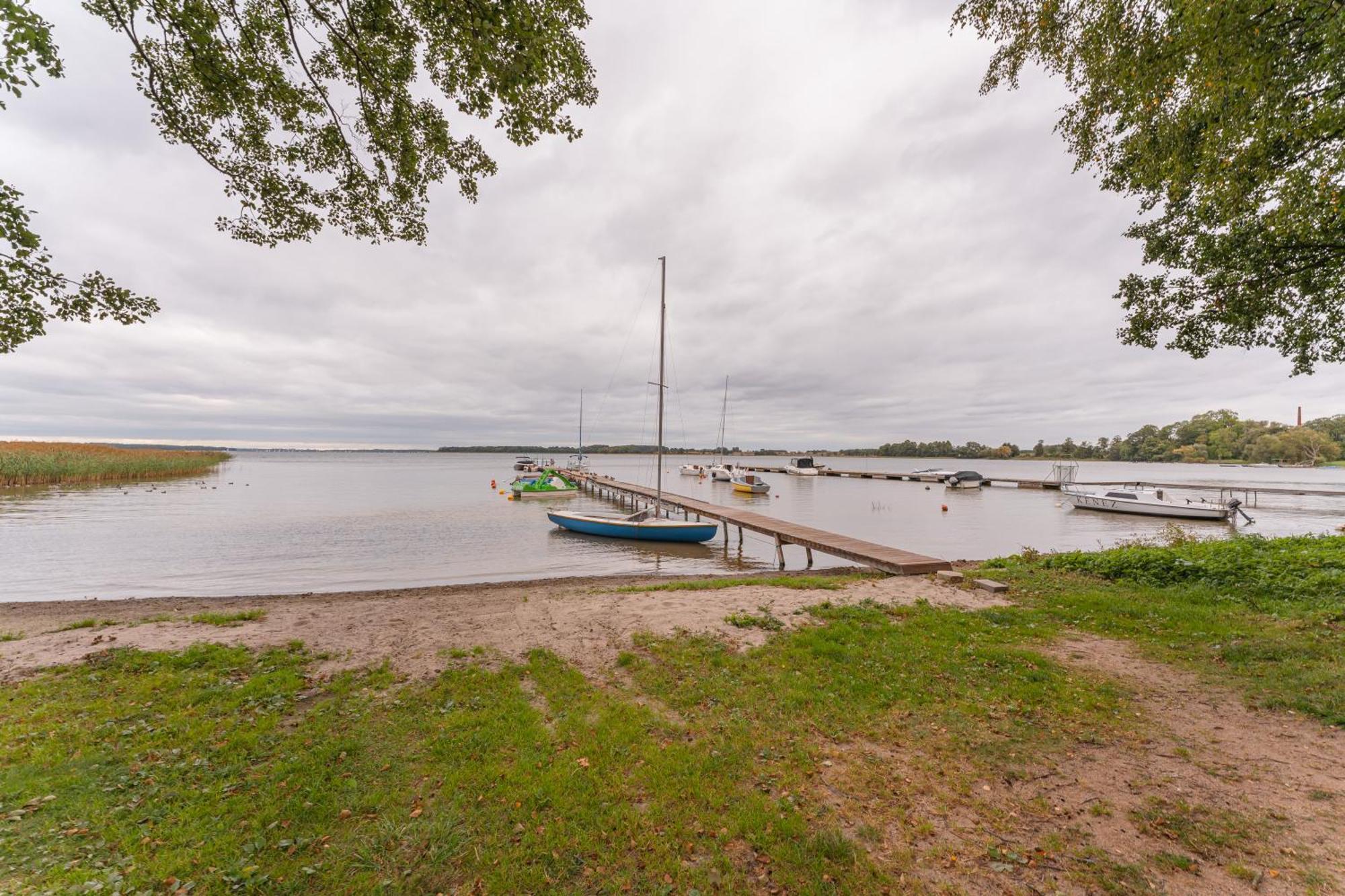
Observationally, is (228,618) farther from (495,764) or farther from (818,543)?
(818,543)

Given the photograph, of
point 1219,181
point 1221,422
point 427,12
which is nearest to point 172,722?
point 427,12

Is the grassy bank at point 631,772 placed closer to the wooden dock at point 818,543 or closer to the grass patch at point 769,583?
the grass patch at point 769,583

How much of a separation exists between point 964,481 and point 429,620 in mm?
61153

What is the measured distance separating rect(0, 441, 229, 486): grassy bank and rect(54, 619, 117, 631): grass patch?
5069cm

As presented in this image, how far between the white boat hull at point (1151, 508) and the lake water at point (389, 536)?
1.05 metres

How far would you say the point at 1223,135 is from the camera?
600 cm

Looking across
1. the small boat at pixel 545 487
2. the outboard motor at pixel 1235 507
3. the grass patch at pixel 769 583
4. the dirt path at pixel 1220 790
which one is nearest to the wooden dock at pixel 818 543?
the grass patch at pixel 769 583

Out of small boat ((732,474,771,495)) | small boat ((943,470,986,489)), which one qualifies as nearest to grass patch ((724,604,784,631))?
small boat ((732,474,771,495))

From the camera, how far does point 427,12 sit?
526 centimetres

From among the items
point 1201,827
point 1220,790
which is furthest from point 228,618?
point 1220,790

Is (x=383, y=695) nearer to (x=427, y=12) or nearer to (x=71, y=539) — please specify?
(x=427, y=12)

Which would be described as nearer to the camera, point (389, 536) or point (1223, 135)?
point (1223, 135)

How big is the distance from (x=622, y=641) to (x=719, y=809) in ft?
13.2

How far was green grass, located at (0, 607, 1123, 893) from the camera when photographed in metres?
3.12
